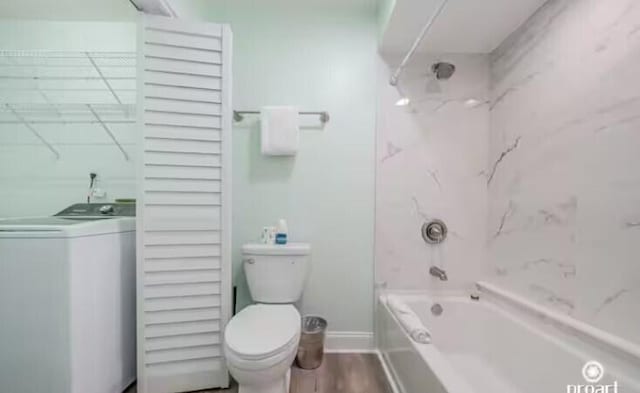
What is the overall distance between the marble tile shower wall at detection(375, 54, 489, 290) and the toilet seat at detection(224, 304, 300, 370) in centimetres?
83

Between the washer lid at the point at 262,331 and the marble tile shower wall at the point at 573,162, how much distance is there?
127 cm

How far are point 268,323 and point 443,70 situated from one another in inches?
72.3

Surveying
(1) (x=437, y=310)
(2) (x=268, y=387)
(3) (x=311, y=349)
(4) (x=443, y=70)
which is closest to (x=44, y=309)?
(2) (x=268, y=387)

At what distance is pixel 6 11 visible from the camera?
6.82 feet

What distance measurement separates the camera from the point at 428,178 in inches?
86.0

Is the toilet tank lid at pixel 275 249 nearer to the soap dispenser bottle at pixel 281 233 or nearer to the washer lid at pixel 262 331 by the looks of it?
the soap dispenser bottle at pixel 281 233

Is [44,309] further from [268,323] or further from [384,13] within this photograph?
[384,13]

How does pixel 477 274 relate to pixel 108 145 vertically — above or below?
below

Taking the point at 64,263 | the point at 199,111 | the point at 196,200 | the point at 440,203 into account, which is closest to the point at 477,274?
the point at 440,203

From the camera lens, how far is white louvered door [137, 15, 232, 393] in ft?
5.40

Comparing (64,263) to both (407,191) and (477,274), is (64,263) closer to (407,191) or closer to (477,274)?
(407,191)

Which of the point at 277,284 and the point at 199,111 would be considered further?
the point at 277,284

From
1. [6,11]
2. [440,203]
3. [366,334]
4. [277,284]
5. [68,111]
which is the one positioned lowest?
[366,334]

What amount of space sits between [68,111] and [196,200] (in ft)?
4.07
